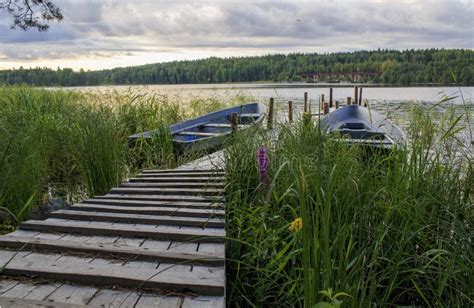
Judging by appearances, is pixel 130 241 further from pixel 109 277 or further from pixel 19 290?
pixel 19 290

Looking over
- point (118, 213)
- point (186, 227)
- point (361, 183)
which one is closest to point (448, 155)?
point (361, 183)

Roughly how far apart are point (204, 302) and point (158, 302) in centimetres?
23

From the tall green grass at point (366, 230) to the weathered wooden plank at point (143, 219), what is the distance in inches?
7.8

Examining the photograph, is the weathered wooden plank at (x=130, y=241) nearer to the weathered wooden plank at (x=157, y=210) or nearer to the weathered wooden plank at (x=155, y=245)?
the weathered wooden plank at (x=155, y=245)

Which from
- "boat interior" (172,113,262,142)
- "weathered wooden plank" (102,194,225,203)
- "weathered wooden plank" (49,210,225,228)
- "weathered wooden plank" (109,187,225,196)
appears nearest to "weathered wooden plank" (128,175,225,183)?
"weathered wooden plank" (109,187,225,196)

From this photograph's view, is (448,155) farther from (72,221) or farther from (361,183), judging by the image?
(72,221)

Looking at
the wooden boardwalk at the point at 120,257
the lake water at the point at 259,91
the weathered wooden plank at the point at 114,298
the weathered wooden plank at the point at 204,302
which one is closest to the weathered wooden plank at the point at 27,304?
the wooden boardwalk at the point at 120,257

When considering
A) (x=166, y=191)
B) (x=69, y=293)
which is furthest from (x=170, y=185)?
(x=69, y=293)

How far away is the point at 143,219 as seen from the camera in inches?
128

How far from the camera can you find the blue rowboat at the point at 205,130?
7.14 m

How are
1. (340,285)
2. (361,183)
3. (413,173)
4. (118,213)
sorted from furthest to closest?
(118,213) < (413,173) < (361,183) < (340,285)

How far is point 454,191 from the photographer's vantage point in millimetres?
2967

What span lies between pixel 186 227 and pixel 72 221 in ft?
3.00

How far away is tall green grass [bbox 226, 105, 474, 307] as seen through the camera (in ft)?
7.09
